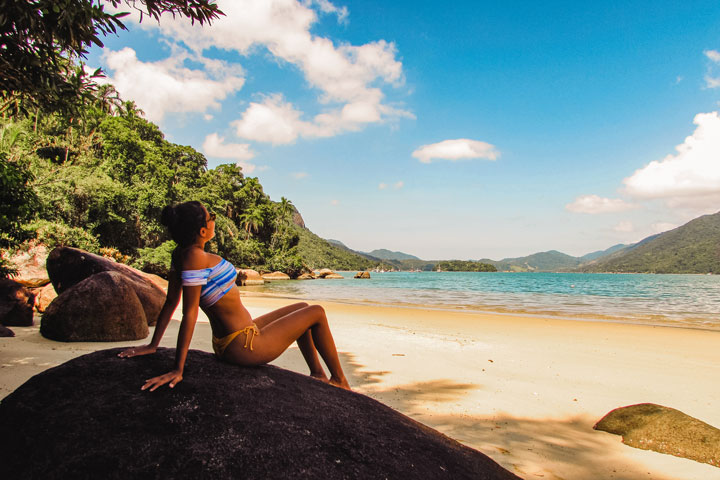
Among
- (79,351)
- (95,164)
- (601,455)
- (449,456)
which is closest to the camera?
(449,456)

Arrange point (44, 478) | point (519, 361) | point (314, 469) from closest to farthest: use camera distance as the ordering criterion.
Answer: point (44, 478)
point (314, 469)
point (519, 361)

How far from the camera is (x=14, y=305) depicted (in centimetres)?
805

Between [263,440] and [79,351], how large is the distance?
236 inches

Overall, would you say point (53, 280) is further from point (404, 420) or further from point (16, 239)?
point (404, 420)

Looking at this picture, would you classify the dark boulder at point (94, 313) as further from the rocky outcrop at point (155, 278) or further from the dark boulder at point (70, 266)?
the rocky outcrop at point (155, 278)

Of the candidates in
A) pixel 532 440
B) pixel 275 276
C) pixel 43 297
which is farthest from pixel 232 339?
pixel 275 276

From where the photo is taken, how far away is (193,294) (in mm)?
2590

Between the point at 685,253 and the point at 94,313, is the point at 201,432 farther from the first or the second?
the point at 685,253

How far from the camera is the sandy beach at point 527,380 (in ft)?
13.0

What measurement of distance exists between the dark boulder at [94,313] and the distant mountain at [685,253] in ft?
493

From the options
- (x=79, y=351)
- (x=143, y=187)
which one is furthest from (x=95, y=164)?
(x=79, y=351)

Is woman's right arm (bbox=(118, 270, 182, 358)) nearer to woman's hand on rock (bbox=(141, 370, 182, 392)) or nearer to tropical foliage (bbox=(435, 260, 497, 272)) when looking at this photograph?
woman's hand on rock (bbox=(141, 370, 182, 392))

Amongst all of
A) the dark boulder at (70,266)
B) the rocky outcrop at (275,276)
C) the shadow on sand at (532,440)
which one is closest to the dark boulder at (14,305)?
the dark boulder at (70,266)

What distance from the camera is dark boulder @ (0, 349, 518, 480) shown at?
A: 1.76 m
